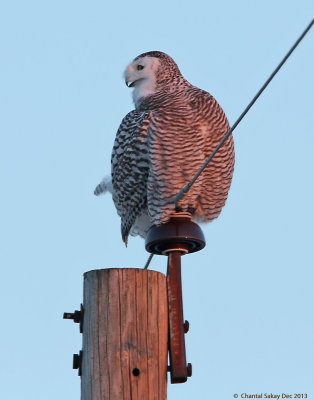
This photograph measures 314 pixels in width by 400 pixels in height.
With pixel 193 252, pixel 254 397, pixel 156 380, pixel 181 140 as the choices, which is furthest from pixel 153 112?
pixel 156 380

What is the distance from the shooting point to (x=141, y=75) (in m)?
7.20

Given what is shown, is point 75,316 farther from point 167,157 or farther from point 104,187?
point 104,187

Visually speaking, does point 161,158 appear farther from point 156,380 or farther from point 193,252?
point 156,380

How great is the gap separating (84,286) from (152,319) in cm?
41

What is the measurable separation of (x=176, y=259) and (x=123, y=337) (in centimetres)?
108

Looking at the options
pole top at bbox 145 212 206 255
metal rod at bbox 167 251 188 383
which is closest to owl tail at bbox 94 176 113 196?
pole top at bbox 145 212 206 255

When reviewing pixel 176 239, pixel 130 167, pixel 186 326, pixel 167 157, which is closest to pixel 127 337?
pixel 186 326

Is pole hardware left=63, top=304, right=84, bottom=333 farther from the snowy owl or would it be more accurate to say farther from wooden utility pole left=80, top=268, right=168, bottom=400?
the snowy owl

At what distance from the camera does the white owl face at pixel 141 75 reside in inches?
282

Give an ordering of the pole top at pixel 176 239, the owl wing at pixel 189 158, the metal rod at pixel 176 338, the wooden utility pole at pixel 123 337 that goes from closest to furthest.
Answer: the wooden utility pole at pixel 123 337 < the metal rod at pixel 176 338 < the pole top at pixel 176 239 < the owl wing at pixel 189 158

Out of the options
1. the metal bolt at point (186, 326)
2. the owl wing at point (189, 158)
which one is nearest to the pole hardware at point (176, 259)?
the metal bolt at point (186, 326)

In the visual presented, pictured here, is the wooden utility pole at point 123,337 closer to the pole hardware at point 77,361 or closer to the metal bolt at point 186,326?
the pole hardware at point 77,361

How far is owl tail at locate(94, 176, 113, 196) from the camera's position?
742cm

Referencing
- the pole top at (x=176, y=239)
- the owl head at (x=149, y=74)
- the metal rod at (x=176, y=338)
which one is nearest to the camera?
the metal rod at (x=176, y=338)
